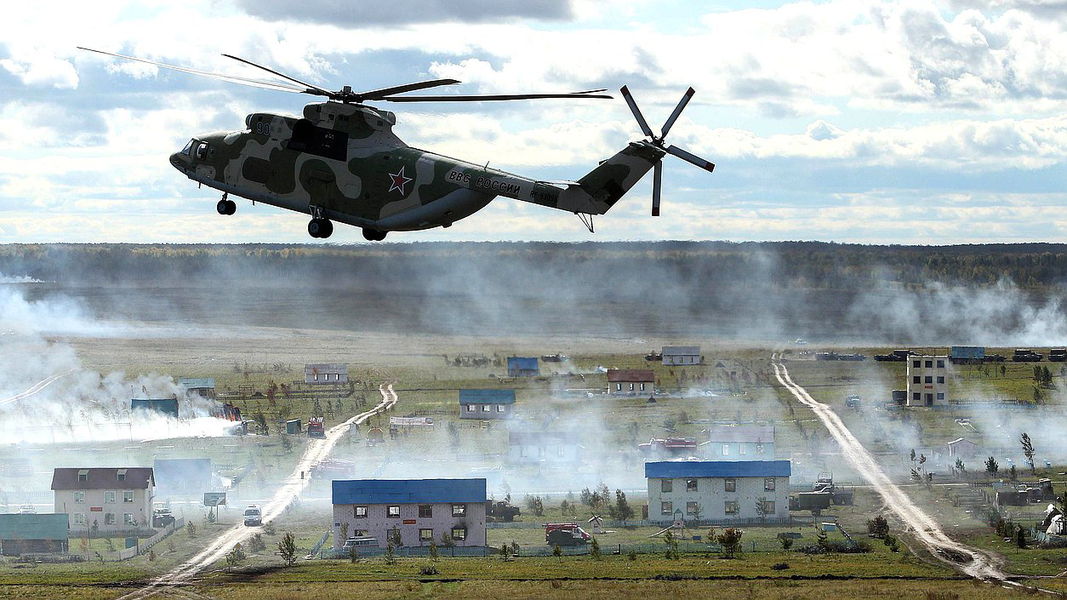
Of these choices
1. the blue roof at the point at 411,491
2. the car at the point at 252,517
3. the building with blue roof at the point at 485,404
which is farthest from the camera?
the building with blue roof at the point at 485,404

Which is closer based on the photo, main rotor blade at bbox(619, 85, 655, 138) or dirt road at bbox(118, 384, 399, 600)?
main rotor blade at bbox(619, 85, 655, 138)

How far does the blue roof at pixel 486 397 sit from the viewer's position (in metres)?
146

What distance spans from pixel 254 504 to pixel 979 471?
5969cm

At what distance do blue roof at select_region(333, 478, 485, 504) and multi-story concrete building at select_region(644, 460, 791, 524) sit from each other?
46.9 ft

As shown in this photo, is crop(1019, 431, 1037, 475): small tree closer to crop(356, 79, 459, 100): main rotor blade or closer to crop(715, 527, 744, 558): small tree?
crop(715, 527, 744, 558): small tree

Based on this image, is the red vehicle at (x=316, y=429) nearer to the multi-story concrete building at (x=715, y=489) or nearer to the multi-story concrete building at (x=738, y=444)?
the multi-story concrete building at (x=738, y=444)

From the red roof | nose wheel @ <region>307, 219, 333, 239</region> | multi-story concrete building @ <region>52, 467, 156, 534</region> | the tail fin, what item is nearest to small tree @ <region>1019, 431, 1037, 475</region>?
the red roof

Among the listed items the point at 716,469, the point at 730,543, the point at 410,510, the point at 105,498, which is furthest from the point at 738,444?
the point at 105,498

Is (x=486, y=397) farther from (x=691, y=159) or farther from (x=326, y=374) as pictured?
(x=691, y=159)

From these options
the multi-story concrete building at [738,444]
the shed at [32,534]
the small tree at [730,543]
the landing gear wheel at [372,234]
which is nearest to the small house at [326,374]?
the multi-story concrete building at [738,444]

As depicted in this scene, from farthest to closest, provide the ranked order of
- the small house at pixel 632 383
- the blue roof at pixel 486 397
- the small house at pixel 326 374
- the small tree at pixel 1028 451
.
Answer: the small house at pixel 326 374, the small house at pixel 632 383, the blue roof at pixel 486 397, the small tree at pixel 1028 451

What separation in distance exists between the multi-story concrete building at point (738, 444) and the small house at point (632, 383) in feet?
131

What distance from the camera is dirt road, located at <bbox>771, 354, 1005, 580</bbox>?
3615 inches

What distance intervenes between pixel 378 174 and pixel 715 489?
61.6 m
